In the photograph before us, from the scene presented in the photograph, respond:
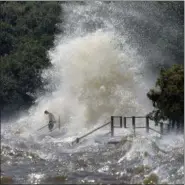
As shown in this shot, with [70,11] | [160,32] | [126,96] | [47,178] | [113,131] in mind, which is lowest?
[47,178]

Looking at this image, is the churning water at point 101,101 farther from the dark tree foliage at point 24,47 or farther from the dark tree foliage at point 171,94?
the dark tree foliage at point 24,47

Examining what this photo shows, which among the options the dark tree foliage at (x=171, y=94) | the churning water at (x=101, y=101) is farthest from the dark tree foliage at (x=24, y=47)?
the dark tree foliage at (x=171, y=94)

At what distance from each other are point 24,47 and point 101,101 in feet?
80.1

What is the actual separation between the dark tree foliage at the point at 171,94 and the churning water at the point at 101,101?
41.3 inches

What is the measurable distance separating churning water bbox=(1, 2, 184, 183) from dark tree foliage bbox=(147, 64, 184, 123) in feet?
3.44

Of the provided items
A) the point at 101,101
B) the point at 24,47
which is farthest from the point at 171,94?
the point at 24,47

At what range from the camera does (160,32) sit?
43.9 meters

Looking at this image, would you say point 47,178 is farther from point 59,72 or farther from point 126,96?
point 59,72

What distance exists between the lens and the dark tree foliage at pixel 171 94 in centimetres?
2511

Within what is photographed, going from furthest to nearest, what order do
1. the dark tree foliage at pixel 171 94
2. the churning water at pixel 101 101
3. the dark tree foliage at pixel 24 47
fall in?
the dark tree foliage at pixel 24 47 → the dark tree foliage at pixel 171 94 → the churning water at pixel 101 101

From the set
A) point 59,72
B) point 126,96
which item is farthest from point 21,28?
point 126,96

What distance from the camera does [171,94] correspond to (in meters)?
25.1

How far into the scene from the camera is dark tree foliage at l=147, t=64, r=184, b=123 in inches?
989

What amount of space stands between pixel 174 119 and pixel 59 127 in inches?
342
